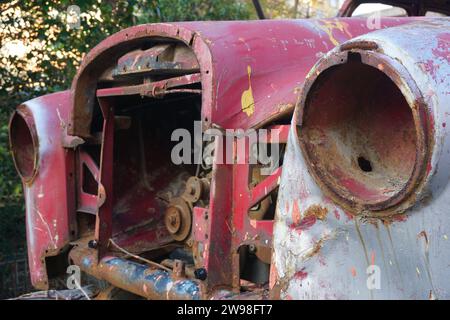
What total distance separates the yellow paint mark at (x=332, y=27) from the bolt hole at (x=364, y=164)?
1023 millimetres

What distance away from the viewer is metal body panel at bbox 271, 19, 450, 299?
1.46m

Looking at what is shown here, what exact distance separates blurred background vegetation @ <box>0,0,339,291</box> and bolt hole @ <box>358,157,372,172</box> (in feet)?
10.9

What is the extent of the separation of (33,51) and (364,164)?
13.4ft

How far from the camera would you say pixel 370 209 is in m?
1.60

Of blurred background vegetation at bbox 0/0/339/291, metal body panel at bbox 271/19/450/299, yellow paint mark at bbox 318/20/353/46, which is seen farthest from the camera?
blurred background vegetation at bbox 0/0/339/291

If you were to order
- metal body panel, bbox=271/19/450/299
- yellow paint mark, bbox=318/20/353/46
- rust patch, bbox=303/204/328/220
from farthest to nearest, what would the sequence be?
yellow paint mark, bbox=318/20/353/46 → rust patch, bbox=303/204/328/220 → metal body panel, bbox=271/19/450/299

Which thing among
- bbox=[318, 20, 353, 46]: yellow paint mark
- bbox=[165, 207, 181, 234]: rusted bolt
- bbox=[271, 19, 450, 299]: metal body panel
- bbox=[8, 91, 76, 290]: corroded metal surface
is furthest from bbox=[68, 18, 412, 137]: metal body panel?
bbox=[165, 207, 181, 234]: rusted bolt

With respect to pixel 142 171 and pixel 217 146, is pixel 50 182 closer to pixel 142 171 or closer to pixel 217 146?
pixel 142 171

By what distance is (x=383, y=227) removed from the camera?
1595mm

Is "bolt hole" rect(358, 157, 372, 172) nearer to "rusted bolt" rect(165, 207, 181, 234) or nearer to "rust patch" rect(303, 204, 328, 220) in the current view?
"rust patch" rect(303, 204, 328, 220)

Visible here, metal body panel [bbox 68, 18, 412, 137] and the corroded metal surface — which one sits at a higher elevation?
metal body panel [bbox 68, 18, 412, 137]

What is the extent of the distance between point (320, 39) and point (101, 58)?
3.49 ft

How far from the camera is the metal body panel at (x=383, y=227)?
146 cm

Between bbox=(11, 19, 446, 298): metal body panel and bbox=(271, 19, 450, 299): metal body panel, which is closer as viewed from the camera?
bbox=(271, 19, 450, 299): metal body panel
